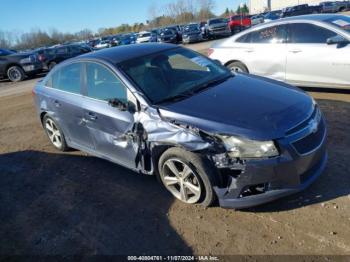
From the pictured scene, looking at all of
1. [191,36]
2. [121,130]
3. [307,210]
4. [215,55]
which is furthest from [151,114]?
[191,36]

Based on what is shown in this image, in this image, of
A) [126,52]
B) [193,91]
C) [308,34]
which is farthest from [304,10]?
[193,91]

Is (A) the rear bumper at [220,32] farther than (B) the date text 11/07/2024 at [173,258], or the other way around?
(A) the rear bumper at [220,32]

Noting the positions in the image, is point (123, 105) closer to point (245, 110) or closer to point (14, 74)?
point (245, 110)

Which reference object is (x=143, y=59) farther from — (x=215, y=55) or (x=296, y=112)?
(x=215, y=55)

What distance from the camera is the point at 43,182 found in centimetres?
514

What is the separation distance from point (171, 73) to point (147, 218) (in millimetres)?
1811

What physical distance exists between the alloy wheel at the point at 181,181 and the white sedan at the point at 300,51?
4238mm

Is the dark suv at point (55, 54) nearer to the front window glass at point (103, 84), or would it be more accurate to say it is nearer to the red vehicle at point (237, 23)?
the front window glass at point (103, 84)

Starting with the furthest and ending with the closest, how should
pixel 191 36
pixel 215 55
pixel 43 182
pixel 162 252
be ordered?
pixel 191 36 → pixel 215 55 → pixel 43 182 → pixel 162 252

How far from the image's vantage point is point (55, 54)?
66.8ft

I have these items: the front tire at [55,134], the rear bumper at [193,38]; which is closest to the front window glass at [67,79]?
the front tire at [55,134]

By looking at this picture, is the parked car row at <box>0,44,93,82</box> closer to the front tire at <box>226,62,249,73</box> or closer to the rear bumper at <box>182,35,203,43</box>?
the front tire at <box>226,62,249,73</box>

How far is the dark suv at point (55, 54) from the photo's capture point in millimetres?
19234

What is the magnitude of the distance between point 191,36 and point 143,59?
93.9 ft
